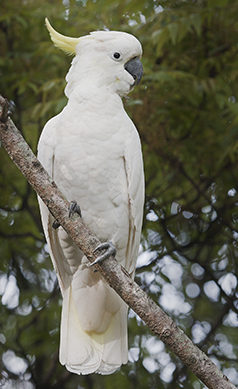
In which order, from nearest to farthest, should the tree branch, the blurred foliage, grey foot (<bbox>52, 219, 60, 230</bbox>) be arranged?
1. the tree branch
2. grey foot (<bbox>52, 219, 60, 230</bbox>)
3. the blurred foliage

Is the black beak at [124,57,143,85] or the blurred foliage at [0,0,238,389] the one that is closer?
the black beak at [124,57,143,85]

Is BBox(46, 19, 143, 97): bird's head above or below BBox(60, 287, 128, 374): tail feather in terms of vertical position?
above

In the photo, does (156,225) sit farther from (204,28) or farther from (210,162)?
(204,28)

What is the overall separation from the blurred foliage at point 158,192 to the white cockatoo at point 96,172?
71 centimetres

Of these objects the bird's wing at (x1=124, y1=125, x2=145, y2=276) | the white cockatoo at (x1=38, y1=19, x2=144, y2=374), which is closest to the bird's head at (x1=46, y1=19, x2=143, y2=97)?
the white cockatoo at (x1=38, y1=19, x2=144, y2=374)

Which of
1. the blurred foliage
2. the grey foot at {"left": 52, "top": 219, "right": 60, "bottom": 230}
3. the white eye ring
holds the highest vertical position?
the white eye ring

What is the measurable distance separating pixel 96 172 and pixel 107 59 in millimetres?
426

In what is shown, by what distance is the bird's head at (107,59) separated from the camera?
1.64 m

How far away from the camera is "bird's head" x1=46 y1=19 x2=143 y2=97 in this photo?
1.64 metres

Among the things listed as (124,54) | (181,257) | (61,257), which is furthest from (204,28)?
(61,257)

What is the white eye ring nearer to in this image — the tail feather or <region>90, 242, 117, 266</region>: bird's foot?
<region>90, 242, 117, 266</region>: bird's foot

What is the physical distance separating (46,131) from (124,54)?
0.41m

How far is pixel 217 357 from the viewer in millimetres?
2502

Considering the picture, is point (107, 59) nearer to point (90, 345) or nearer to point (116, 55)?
point (116, 55)
